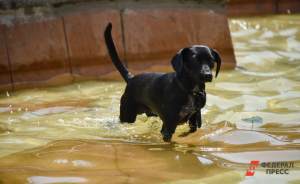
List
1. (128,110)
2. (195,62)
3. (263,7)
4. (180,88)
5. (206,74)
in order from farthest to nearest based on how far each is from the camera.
Result: (263,7) → (128,110) → (180,88) → (195,62) → (206,74)

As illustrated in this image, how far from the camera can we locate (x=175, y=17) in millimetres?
6594

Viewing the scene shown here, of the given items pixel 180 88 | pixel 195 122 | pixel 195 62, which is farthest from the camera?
pixel 195 122

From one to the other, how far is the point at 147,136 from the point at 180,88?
55cm

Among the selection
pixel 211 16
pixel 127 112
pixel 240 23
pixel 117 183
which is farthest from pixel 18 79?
pixel 240 23

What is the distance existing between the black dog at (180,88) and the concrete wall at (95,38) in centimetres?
186

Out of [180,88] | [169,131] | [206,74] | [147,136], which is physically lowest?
[147,136]

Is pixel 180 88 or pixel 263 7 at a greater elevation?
pixel 263 7

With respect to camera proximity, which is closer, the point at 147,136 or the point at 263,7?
the point at 147,136

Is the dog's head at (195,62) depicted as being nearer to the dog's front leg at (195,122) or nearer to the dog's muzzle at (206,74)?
the dog's muzzle at (206,74)

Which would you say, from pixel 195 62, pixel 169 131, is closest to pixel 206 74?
pixel 195 62

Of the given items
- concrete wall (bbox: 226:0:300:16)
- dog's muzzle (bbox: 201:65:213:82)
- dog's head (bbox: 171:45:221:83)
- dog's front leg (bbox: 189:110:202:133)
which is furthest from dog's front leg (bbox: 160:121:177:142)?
concrete wall (bbox: 226:0:300:16)

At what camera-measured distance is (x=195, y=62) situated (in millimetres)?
3789

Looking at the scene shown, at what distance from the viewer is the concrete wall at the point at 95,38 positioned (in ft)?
19.3

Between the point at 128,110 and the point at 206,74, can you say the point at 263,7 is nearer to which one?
the point at 128,110
